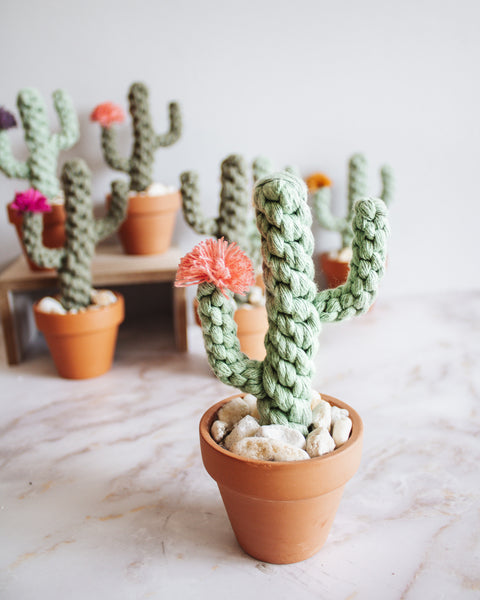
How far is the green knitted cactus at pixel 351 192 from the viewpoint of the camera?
5.31 feet

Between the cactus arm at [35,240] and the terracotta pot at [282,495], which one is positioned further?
the cactus arm at [35,240]

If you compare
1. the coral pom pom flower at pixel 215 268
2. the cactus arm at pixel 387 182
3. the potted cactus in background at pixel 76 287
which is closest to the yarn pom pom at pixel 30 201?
the potted cactus in background at pixel 76 287

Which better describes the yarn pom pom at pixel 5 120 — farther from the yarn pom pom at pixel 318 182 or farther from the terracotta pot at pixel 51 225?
the yarn pom pom at pixel 318 182

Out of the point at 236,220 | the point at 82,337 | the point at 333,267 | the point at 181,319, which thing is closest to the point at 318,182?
the point at 333,267

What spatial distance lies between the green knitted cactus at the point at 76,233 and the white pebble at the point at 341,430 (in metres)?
0.78

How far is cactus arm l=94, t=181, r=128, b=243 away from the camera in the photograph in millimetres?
1389

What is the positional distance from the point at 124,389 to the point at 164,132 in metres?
0.73

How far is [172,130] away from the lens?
1.52 meters

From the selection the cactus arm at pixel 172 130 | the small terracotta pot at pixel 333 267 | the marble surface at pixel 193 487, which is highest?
the cactus arm at pixel 172 130

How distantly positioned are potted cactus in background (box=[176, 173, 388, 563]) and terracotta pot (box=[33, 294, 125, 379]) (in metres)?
0.60

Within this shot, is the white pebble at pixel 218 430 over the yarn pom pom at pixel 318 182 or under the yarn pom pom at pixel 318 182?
under

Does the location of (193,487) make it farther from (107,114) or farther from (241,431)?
(107,114)

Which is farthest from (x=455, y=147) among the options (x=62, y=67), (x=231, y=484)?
(x=231, y=484)

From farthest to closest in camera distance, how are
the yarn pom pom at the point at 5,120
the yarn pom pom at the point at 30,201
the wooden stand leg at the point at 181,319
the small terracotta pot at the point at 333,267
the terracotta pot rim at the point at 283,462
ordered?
the small terracotta pot at the point at 333,267 < the wooden stand leg at the point at 181,319 < the yarn pom pom at the point at 5,120 < the yarn pom pom at the point at 30,201 < the terracotta pot rim at the point at 283,462
